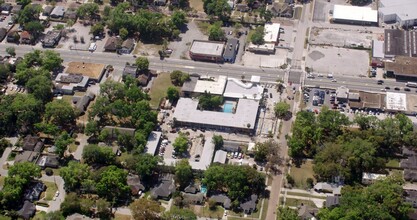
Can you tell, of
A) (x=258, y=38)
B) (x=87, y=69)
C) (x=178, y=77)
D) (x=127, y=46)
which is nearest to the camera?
(x=178, y=77)

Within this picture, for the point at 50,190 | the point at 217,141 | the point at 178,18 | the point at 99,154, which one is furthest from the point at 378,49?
the point at 50,190

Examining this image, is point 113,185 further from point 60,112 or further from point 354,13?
point 354,13

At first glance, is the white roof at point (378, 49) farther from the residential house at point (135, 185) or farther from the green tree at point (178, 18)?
the residential house at point (135, 185)

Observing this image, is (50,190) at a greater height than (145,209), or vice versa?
(50,190)

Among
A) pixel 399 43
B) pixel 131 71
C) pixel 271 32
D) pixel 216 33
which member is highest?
pixel 399 43

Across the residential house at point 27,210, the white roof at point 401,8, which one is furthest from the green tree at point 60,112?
the white roof at point 401,8

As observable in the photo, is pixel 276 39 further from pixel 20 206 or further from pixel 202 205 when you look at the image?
pixel 20 206
